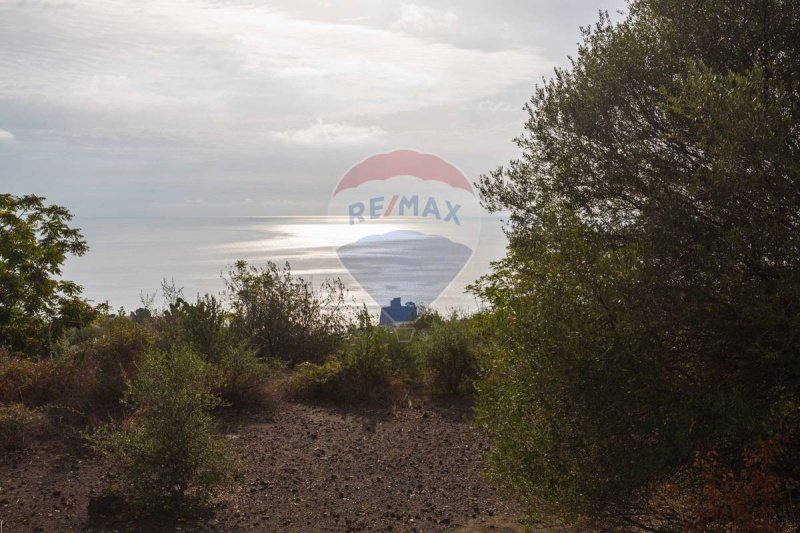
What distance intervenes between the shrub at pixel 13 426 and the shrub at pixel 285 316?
16.8 feet

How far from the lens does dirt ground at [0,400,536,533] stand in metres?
6.46

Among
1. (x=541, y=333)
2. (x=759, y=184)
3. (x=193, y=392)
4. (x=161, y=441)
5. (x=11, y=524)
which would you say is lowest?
(x=11, y=524)

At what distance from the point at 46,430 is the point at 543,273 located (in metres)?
6.97

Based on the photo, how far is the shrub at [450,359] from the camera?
12047 millimetres

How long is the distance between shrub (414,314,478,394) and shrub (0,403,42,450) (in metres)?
6.41

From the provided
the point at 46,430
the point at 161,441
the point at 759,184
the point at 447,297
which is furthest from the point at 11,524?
the point at 447,297

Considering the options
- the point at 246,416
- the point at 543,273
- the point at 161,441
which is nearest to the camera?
the point at 543,273

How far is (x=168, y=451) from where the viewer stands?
657 cm

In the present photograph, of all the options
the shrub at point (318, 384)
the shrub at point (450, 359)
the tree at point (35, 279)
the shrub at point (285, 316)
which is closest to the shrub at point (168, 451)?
the shrub at point (318, 384)

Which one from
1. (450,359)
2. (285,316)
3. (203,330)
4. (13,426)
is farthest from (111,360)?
(450,359)

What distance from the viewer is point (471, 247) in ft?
58.9

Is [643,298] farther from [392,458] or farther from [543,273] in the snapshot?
[392,458]

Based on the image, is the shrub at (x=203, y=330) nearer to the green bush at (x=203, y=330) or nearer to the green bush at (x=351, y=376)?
the green bush at (x=203, y=330)

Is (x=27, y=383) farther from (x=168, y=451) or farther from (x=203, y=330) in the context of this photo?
(x=168, y=451)
